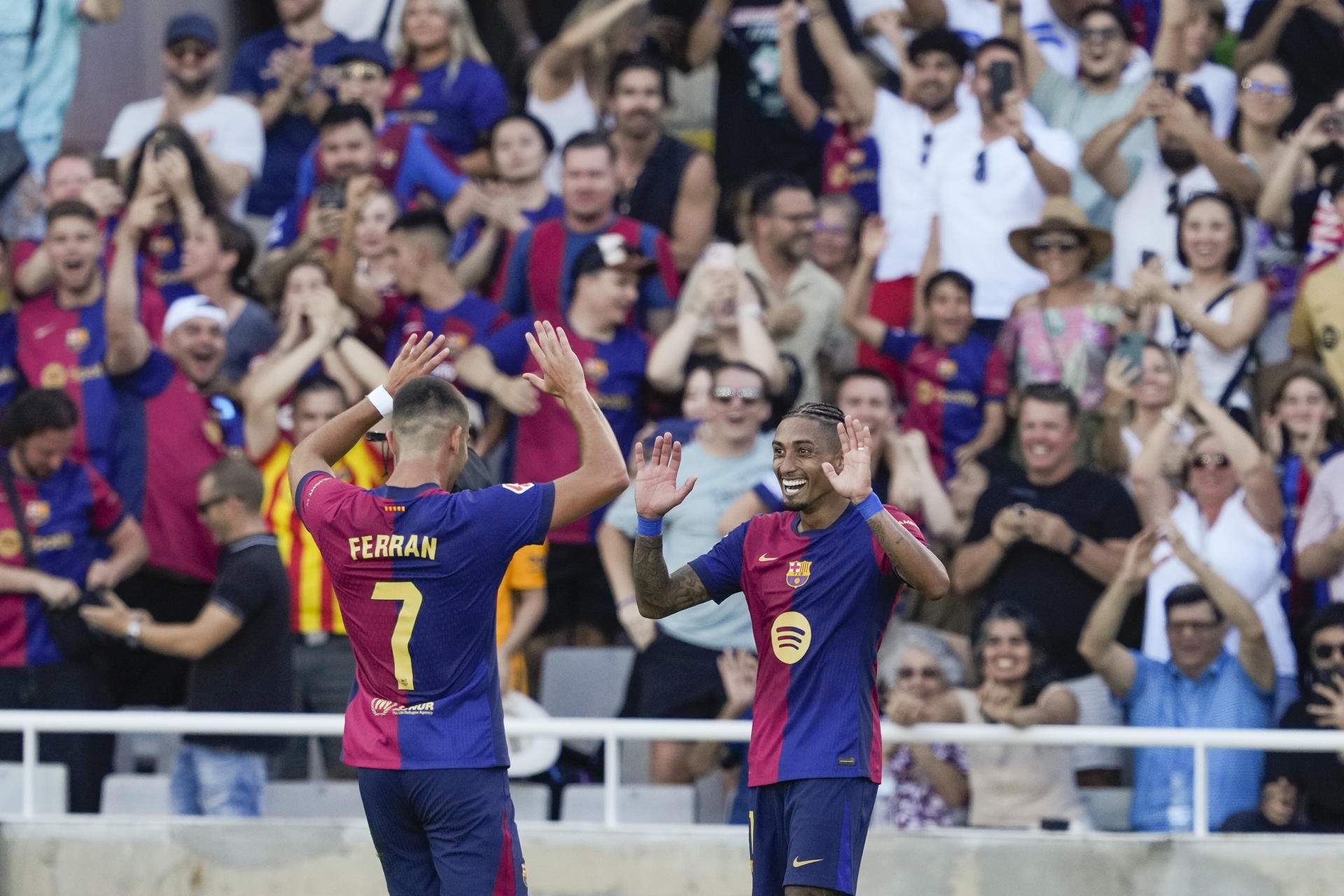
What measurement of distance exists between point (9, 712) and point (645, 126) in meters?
4.85

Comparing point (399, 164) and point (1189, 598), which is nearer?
point (1189, 598)

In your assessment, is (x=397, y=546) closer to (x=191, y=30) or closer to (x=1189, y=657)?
(x=1189, y=657)

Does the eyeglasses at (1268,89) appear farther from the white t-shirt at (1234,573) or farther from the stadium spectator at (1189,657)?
the stadium spectator at (1189,657)

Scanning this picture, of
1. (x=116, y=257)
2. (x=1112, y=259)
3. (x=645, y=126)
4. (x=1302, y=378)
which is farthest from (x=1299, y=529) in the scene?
(x=116, y=257)

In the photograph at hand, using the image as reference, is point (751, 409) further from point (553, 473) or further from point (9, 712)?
point (9, 712)

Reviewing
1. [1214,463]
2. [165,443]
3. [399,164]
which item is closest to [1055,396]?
[1214,463]

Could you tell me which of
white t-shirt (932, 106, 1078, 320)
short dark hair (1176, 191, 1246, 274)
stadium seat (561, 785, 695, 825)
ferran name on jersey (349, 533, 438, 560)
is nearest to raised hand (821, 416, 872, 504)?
ferran name on jersey (349, 533, 438, 560)

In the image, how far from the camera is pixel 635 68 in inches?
447

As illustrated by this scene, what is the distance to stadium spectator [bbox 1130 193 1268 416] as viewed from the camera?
10.1 metres

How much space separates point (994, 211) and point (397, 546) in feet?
19.1

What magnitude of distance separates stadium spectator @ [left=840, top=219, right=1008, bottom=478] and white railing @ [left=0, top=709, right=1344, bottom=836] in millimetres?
2003

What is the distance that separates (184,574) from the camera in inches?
394

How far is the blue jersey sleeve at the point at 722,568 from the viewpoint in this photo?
21.5ft

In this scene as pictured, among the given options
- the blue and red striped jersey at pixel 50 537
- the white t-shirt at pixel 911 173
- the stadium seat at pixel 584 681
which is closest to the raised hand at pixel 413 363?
the stadium seat at pixel 584 681
